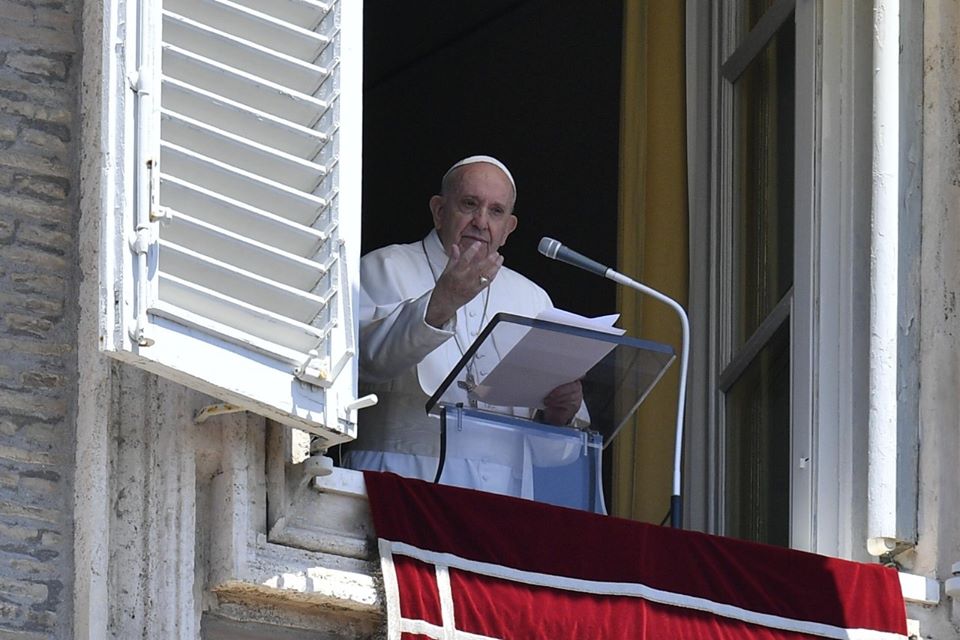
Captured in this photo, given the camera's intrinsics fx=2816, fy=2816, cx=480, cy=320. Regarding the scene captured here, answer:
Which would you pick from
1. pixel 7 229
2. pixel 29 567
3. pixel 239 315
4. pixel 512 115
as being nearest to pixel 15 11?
pixel 7 229

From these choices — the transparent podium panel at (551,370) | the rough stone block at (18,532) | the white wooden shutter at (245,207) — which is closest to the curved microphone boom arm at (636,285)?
the transparent podium panel at (551,370)

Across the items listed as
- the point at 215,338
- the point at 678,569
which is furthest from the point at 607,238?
the point at 215,338

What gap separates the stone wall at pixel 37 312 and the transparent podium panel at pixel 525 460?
39.0 inches

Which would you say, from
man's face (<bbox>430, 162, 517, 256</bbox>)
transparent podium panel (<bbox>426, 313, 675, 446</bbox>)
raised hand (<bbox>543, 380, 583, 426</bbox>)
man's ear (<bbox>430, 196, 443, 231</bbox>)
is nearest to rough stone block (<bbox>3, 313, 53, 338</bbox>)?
transparent podium panel (<bbox>426, 313, 675, 446</bbox>)

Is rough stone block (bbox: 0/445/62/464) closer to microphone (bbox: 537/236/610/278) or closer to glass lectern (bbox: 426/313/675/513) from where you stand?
glass lectern (bbox: 426/313/675/513)

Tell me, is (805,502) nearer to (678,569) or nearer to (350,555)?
(678,569)

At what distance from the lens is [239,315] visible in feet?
17.9

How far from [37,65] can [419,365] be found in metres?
1.29

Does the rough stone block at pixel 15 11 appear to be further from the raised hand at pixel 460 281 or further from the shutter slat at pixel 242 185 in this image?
the raised hand at pixel 460 281

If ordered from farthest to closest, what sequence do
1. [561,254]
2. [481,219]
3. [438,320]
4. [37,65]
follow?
[481,219] < [438,320] < [561,254] < [37,65]

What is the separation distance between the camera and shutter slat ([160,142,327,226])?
5.48m

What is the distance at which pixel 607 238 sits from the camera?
31.9ft

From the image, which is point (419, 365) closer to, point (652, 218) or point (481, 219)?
point (481, 219)

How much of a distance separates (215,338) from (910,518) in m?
1.83
